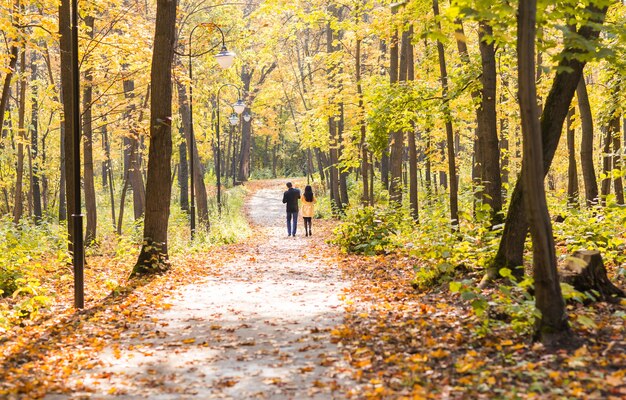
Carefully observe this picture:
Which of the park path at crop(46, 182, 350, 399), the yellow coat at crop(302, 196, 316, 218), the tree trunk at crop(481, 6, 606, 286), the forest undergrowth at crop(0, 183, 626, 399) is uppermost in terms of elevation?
the tree trunk at crop(481, 6, 606, 286)

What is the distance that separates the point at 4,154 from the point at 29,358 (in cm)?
1953

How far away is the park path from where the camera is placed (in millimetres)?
5184

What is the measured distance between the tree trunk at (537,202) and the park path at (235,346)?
76.9 inches

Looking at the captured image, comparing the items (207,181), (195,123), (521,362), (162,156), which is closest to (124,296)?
(162,156)

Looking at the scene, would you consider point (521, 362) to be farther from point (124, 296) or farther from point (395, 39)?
point (395, 39)

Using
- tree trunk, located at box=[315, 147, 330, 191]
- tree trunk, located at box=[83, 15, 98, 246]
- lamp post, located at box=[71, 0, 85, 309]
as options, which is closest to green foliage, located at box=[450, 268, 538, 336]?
lamp post, located at box=[71, 0, 85, 309]

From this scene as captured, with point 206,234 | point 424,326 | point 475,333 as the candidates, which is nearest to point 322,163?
point 206,234

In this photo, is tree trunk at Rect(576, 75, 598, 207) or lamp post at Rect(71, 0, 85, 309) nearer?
lamp post at Rect(71, 0, 85, 309)

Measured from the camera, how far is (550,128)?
276 inches

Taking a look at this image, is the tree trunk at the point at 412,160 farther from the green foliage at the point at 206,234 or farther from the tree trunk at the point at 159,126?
the tree trunk at the point at 159,126

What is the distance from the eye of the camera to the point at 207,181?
52.4 metres

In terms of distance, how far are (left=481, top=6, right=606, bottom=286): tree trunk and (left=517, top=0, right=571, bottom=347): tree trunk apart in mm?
1161

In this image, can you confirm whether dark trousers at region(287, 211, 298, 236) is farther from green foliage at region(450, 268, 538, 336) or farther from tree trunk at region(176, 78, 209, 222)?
green foliage at region(450, 268, 538, 336)

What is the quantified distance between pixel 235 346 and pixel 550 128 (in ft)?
14.5
